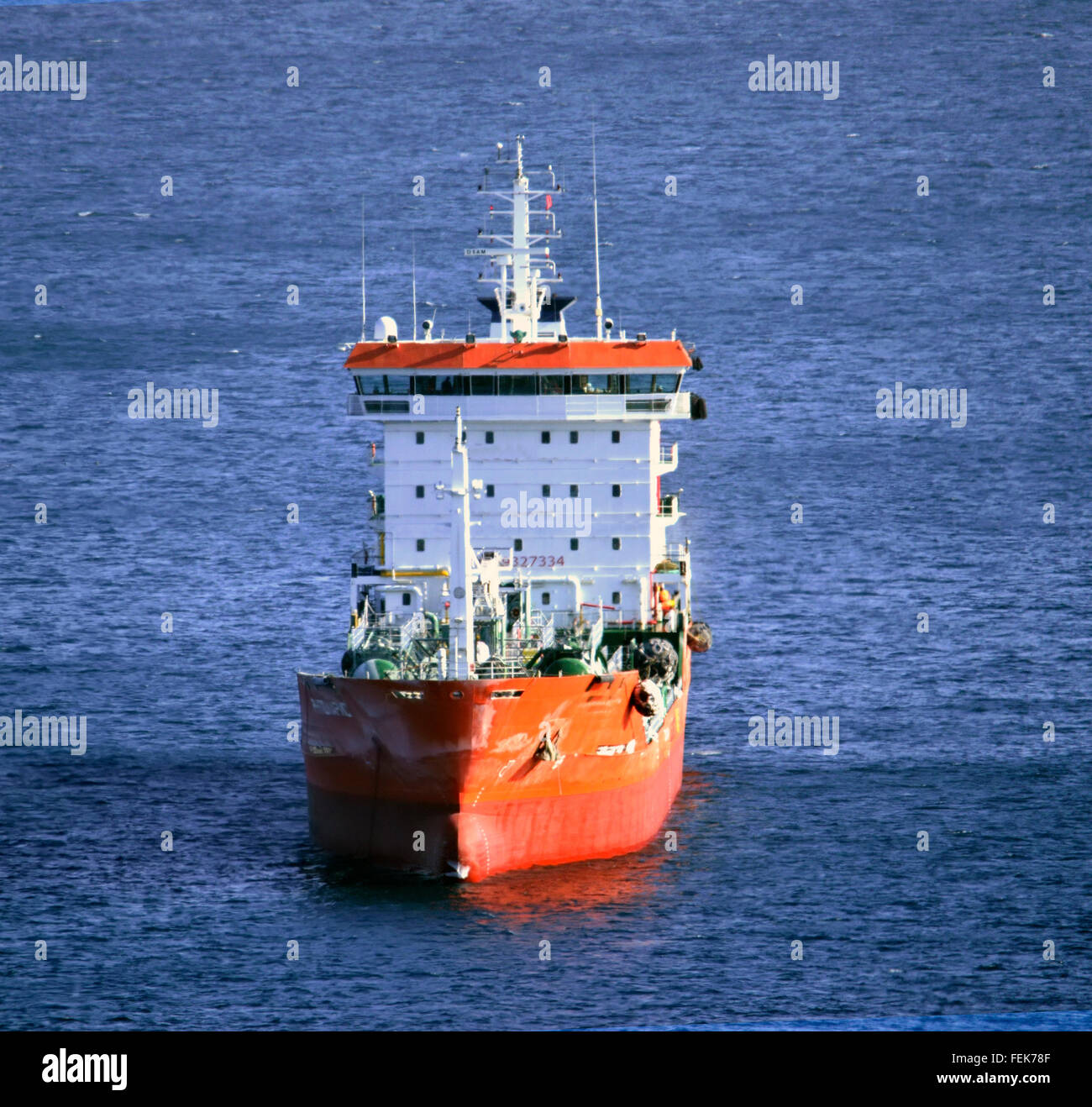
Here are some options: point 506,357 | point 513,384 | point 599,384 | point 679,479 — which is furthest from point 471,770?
point 679,479

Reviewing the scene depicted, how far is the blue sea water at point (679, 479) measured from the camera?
4947 cm

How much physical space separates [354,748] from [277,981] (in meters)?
7.46

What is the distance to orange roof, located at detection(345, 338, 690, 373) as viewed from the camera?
59.2m

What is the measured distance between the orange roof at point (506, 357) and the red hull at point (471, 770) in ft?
28.5

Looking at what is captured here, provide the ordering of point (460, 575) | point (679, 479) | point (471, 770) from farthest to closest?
point (679, 479) < point (460, 575) < point (471, 770)

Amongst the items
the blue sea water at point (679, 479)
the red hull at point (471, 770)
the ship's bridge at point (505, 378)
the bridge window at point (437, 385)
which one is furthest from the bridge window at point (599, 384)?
the blue sea water at point (679, 479)

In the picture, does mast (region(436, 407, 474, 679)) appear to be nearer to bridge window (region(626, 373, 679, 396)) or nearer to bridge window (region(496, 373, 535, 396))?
bridge window (region(496, 373, 535, 396))

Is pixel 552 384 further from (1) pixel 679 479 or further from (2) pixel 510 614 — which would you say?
(1) pixel 679 479

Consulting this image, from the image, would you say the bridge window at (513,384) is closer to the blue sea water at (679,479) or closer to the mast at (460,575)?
the mast at (460,575)

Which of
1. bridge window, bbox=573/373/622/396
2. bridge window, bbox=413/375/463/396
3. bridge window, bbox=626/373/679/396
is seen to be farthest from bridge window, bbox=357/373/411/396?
bridge window, bbox=626/373/679/396

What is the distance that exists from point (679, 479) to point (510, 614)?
39.9m

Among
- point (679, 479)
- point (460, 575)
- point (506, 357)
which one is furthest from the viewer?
point (679, 479)

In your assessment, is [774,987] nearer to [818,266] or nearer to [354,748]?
[354,748]

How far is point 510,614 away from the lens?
59.1 metres
